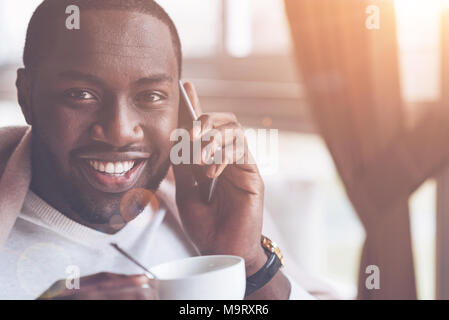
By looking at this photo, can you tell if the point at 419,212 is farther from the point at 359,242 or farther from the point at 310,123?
the point at 310,123

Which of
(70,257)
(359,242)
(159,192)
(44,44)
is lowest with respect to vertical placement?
(359,242)

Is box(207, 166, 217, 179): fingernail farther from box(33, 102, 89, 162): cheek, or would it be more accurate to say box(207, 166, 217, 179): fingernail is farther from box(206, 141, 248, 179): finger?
box(33, 102, 89, 162): cheek

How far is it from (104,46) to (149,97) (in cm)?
14

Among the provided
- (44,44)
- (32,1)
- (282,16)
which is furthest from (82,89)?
(282,16)

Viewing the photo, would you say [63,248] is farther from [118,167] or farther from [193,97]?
[193,97]

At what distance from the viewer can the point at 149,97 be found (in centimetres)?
97

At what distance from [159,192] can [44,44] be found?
1.35 ft

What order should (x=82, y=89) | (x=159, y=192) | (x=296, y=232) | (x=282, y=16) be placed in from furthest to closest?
1. (x=296, y=232)
2. (x=282, y=16)
3. (x=159, y=192)
4. (x=82, y=89)

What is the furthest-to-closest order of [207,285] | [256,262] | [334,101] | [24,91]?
1. [334,101]
2. [256,262]
3. [24,91]
4. [207,285]

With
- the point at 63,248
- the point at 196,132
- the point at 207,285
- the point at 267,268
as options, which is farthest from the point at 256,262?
the point at 63,248

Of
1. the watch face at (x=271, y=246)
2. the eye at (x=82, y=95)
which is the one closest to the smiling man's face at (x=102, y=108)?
the eye at (x=82, y=95)

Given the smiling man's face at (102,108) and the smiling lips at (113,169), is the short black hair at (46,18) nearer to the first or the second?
the smiling man's face at (102,108)

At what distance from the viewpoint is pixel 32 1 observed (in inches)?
38.2

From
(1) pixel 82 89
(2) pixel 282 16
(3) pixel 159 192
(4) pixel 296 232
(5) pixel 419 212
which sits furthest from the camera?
(5) pixel 419 212
